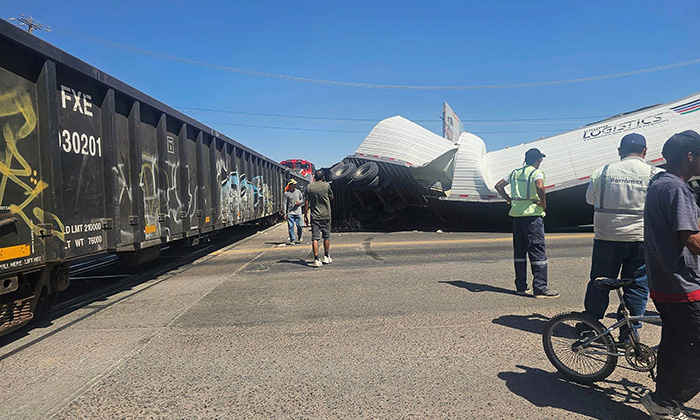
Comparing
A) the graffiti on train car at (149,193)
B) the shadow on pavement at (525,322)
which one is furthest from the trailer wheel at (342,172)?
the shadow on pavement at (525,322)

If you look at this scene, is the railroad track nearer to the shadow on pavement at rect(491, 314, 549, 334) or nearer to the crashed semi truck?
the shadow on pavement at rect(491, 314, 549, 334)

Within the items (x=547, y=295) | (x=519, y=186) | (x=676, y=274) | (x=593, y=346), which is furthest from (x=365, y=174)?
(x=676, y=274)

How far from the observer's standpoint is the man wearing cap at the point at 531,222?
5.24 m

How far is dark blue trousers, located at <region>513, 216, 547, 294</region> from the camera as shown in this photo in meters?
5.22

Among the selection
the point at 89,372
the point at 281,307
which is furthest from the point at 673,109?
the point at 89,372

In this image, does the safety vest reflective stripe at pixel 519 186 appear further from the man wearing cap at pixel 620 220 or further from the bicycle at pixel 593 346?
the bicycle at pixel 593 346

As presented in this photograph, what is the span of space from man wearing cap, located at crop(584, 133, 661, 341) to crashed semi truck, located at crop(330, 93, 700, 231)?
32.6 ft

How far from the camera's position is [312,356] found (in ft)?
11.8

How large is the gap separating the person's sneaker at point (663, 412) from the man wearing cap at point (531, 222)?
2.89 metres

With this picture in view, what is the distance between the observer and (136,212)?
6008 millimetres

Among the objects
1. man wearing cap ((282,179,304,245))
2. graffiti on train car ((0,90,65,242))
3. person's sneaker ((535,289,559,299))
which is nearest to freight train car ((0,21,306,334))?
graffiti on train car ((0,90,65,242))

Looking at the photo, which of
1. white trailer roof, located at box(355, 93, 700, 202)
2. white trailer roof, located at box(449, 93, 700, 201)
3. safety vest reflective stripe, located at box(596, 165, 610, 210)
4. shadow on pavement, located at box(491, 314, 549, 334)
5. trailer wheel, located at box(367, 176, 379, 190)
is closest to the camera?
safety vest reflective stripe, located at box(596, 165, 610, 210)

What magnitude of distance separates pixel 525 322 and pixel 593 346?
4.76ft

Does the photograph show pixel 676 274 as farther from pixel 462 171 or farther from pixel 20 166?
pixel 462 171
